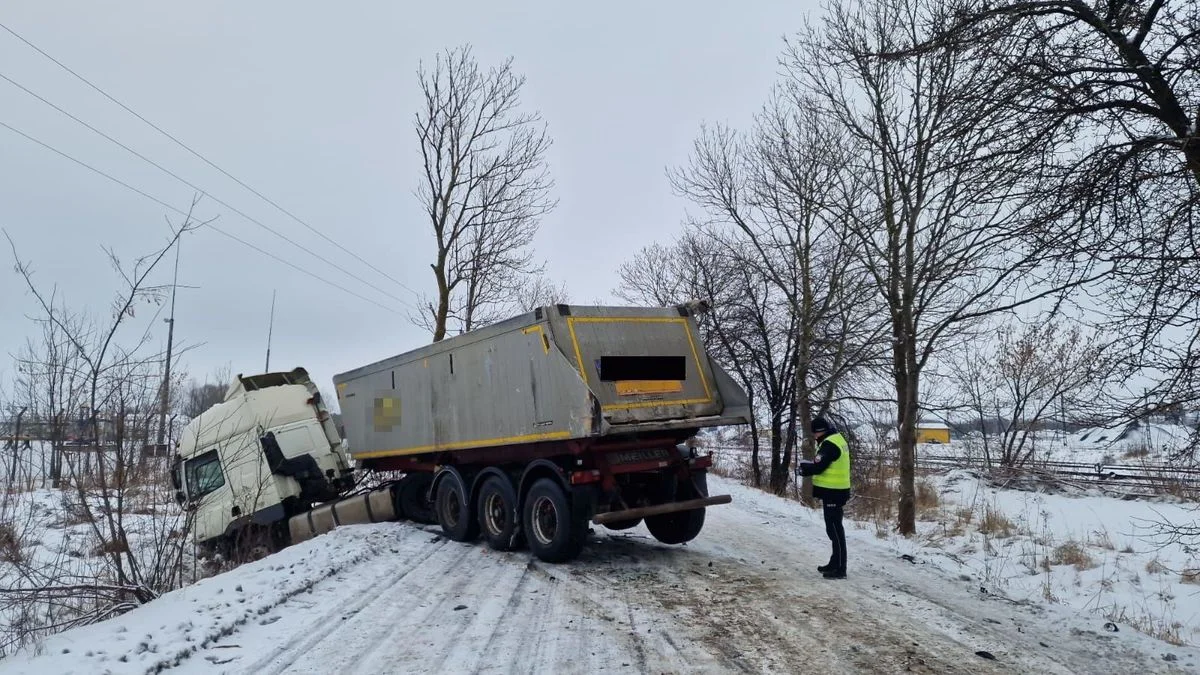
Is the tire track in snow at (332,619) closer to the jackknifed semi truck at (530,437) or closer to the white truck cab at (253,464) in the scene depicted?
the jackknifed semi truck at (530,437)

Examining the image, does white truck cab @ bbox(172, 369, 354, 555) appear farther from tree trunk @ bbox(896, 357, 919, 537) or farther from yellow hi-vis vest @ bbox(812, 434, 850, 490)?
tree trunk @ bbox(896, 357, 919, 537)

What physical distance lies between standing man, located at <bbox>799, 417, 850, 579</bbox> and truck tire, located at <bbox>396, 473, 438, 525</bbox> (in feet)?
20.4

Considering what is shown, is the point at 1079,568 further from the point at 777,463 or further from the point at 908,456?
the point at 777,463

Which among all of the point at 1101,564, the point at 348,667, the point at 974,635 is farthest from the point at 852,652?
the point at 1101,564

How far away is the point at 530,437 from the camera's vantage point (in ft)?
28.6

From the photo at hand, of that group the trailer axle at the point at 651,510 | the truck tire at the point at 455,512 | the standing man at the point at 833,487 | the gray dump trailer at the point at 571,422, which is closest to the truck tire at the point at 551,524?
the gray dump trailer at the point at 571,422

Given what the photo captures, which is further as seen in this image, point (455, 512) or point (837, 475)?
point (455, 512)

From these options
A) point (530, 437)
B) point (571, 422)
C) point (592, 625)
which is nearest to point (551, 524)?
point (530, 437)

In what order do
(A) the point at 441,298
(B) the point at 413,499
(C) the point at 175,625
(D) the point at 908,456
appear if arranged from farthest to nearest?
(A) the point at 441,298, (B) the point at 413,499, (D) the point at 908,456, (C) the point at 175,625

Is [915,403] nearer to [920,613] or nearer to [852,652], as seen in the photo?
[920,613]

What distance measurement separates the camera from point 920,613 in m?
6.23

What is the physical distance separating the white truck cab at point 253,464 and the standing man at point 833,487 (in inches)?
341

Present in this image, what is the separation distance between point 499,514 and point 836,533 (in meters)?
4.22

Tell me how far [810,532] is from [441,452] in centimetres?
536
